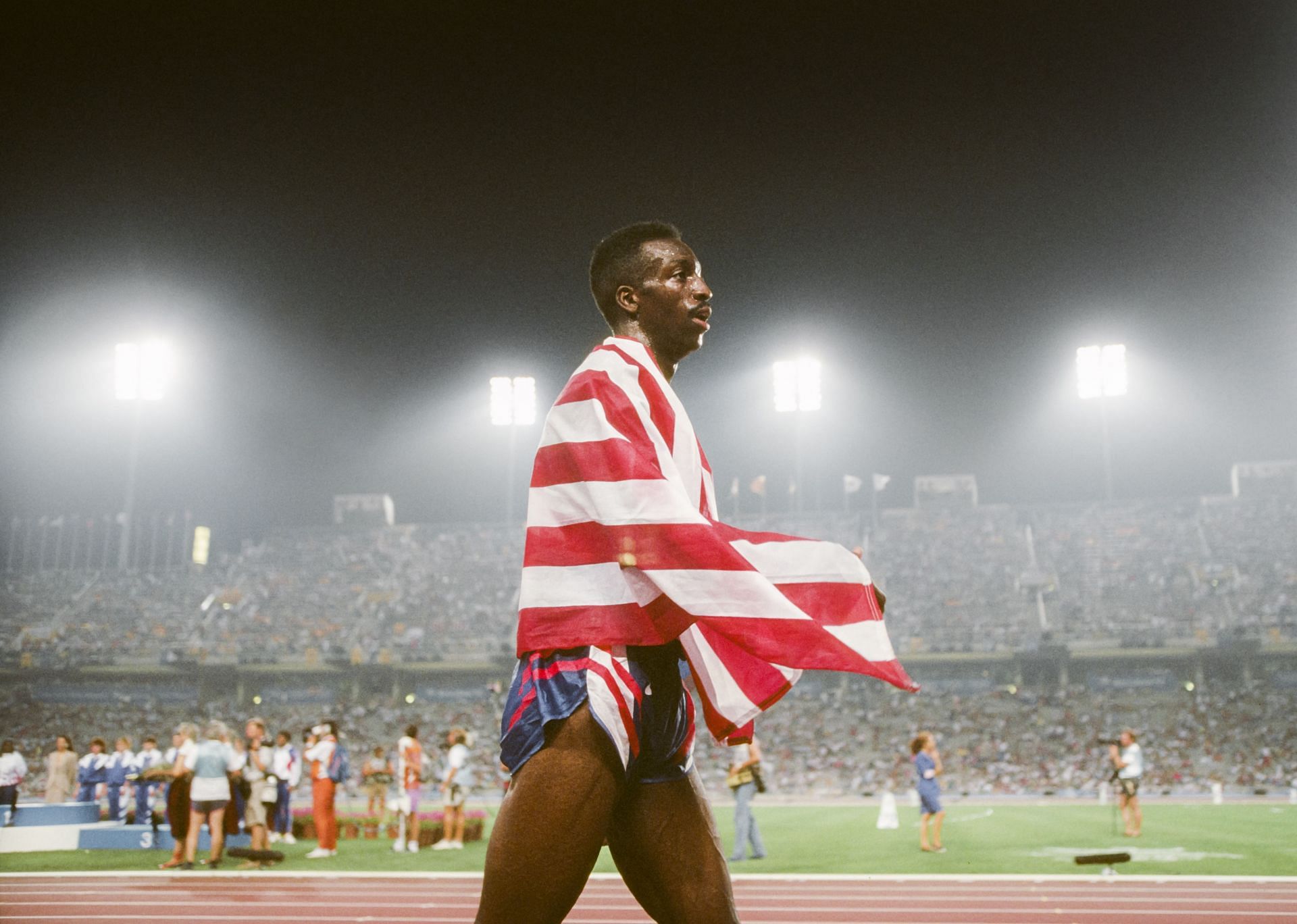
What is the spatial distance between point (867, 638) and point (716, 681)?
352 millimetres

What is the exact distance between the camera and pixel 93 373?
37.7 m

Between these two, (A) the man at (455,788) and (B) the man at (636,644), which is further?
(A) the man at (455,788)

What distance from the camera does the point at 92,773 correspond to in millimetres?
18828

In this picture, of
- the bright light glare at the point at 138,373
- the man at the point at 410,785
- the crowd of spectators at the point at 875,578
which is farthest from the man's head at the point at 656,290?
the bright light glare at the point at 138,373

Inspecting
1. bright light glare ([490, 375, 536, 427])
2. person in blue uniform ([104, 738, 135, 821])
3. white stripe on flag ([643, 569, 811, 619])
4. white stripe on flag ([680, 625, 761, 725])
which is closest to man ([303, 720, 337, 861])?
person in blue uniform ([104, 738, 135, 821])

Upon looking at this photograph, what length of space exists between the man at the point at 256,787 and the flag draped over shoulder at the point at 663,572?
11.5 metres

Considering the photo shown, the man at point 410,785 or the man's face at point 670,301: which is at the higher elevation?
the man's face at point 670,301

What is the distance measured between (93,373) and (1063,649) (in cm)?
3388

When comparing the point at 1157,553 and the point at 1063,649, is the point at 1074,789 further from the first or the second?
the point at 1157,553

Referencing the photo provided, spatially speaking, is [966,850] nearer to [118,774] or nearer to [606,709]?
[118,774]

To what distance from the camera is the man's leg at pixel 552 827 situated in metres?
2.05

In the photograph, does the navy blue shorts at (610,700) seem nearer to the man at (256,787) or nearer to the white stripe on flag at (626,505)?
the white stripe on flag at (626,505)

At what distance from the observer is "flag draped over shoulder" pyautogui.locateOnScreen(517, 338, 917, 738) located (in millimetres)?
2074

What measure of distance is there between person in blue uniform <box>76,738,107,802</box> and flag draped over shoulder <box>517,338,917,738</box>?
18.6 meters
